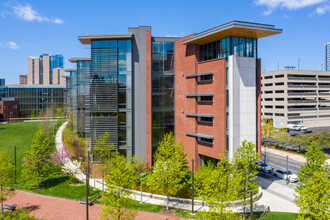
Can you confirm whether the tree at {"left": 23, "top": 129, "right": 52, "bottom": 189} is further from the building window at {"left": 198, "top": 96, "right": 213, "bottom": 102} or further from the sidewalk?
the sidewalk

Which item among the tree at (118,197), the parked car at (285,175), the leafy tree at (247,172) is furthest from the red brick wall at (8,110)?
the leafy tree at (247,172)

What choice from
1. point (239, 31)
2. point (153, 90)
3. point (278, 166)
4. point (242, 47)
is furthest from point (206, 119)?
point (278, 166)

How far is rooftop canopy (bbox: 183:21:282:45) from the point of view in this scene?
2814 centimetres

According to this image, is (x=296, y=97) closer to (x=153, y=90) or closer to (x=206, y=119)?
(x=206, y=119)

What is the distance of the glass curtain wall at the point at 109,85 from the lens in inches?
1468

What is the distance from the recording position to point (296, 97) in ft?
292

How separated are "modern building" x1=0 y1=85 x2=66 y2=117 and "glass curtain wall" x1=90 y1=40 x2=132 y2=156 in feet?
278

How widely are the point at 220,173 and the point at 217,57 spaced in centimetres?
Result: 1665

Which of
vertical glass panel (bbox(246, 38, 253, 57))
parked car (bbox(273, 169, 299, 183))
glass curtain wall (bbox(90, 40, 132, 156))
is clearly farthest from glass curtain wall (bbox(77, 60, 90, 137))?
parked car (bbox(273, 169, 299, 183))

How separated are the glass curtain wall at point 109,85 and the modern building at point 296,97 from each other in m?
71.1

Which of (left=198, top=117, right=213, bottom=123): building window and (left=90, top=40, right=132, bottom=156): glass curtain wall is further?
(left=90, top=40, right=132, bottom=156): glass curtain wall

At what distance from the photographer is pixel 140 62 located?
37594mm

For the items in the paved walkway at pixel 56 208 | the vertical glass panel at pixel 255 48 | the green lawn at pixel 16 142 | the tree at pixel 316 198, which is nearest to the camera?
the tree at pixel 316 198

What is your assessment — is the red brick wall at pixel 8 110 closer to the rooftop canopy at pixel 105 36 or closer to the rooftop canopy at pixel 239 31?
the rooftop canopy at pixel 105 36
